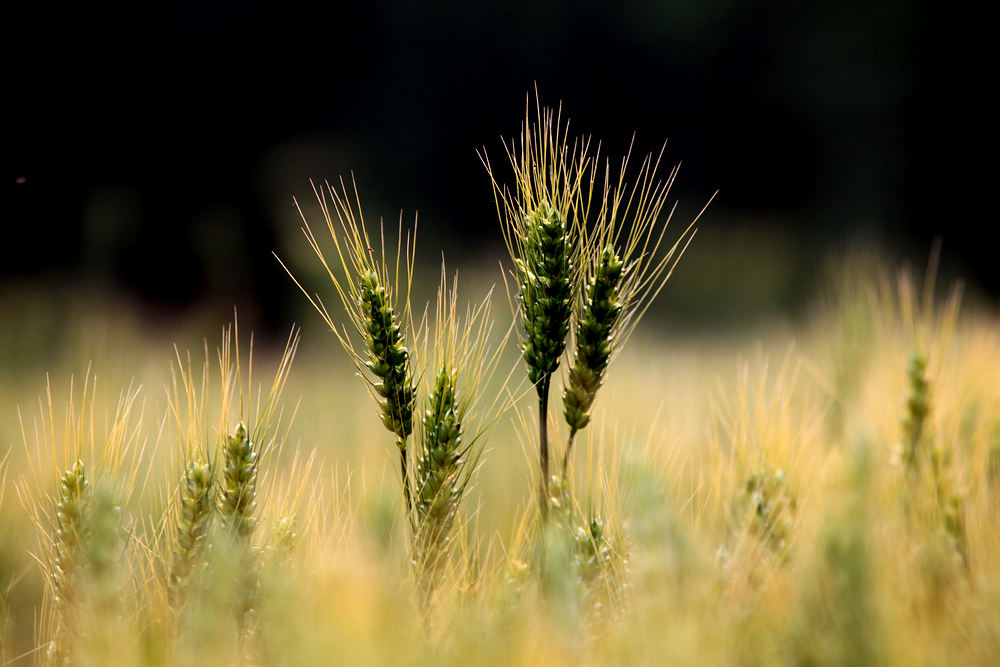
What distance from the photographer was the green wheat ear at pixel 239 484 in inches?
36.1

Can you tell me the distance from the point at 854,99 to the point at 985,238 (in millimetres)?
2225

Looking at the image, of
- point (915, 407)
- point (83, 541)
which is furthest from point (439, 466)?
point (915, 407)

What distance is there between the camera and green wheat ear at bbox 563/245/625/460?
37.7 inches

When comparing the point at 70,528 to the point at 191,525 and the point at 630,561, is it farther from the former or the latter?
the point at 630,561

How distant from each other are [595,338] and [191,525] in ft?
1.91

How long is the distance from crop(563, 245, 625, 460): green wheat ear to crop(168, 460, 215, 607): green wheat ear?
48 centimetres

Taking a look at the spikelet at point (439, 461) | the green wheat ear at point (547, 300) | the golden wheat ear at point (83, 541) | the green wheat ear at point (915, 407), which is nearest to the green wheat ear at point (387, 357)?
the spikelet at point (439, 461)

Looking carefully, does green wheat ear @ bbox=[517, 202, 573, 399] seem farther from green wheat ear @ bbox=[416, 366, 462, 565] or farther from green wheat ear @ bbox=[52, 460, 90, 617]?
green wheat ear @ bbox=[52, 460, 90, 617]

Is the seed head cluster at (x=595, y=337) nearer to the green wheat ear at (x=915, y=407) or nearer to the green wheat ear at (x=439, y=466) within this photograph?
the green wheat ear at (x=439, y=466)

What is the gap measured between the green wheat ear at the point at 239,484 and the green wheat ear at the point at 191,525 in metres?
0.02

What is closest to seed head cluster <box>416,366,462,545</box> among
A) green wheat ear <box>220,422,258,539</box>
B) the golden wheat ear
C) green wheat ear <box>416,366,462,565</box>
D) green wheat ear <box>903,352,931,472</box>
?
green wheat ear <box>416,366,462,565</box>

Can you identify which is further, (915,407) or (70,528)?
(915,407)

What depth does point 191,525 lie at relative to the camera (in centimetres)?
89

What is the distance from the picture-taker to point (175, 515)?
999 mm
